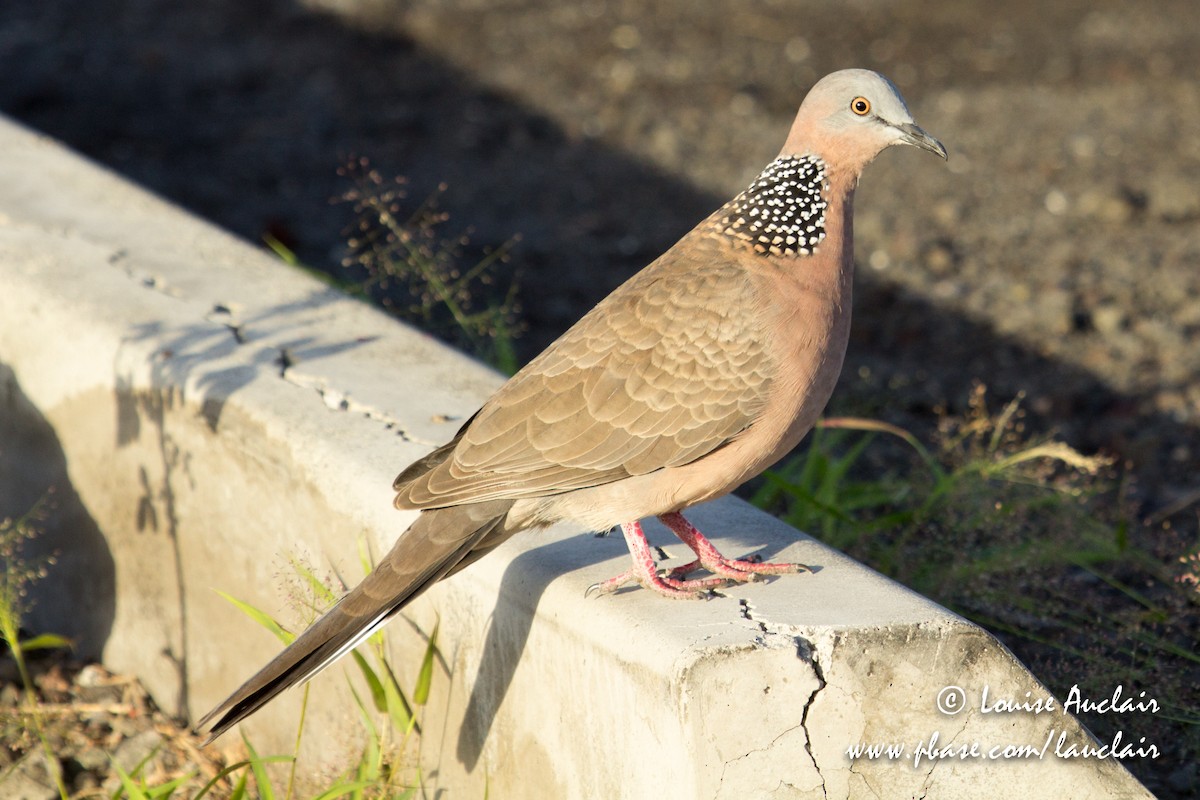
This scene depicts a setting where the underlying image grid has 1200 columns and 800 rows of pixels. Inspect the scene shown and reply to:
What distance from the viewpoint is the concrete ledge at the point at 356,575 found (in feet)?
8.68

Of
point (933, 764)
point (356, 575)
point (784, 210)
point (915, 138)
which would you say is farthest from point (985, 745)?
point (356, 575)

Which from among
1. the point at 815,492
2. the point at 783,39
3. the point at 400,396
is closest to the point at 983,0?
the point at 783,39

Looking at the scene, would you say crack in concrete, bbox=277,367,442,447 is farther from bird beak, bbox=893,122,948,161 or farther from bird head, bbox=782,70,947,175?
bird beak, bbox=893,122,948,161

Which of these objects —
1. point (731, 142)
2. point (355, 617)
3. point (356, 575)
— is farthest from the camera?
point (731, 142)

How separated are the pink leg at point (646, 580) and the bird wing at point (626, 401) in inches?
5.4

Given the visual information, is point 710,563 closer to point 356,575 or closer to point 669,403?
point 669,403

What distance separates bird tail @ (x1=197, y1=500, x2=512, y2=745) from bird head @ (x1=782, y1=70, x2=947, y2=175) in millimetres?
1206

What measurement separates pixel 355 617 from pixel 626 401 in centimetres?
73

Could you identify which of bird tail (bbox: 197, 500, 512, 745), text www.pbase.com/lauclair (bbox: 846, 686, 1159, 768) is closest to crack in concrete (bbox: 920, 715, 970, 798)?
text www.pbase.com/lauclair (bbox: 846, 686, 1159, 768)

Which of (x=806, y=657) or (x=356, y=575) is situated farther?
(x=356, y=575)

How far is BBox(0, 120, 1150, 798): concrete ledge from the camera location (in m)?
2.65

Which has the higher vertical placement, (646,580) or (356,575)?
(646,580)

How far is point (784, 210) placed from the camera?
125 inches

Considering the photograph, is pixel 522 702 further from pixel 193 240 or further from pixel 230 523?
pixel 193 240
